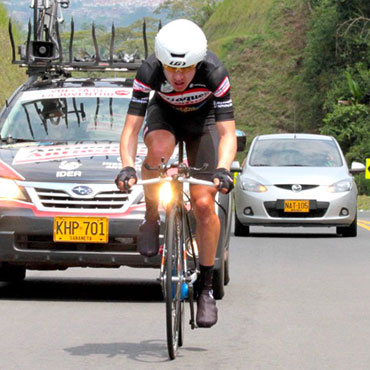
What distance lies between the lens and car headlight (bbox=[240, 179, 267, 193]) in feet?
66.9

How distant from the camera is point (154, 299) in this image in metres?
11.3

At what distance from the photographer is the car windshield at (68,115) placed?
1217 cm

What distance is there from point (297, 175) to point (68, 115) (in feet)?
27.7

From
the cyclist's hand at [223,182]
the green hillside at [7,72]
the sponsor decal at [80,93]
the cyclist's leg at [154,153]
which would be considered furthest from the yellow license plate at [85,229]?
the green hillside at [7,72]

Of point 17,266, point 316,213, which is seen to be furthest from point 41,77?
point 316,213

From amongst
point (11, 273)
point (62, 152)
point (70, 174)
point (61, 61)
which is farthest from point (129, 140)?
point (61, 61)

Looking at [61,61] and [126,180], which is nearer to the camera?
[126,180]

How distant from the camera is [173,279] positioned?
7934mm

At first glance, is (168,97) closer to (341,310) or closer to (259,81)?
(341,310)

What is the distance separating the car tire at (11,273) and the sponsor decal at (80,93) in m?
1.62

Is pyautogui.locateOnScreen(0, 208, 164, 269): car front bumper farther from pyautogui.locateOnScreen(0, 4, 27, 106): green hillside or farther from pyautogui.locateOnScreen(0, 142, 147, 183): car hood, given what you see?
pyautogui.locateOnScreen(0, 4, 27, 106): green hillside

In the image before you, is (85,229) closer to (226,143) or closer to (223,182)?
(226,143)

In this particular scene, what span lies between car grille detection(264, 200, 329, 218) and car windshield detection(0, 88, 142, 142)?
7.81m

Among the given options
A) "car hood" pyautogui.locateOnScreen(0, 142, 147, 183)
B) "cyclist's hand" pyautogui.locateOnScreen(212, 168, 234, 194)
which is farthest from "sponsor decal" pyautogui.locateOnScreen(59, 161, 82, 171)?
"cyclist's hand" pyautogui.locateOnScreen(212, 168, 234, 194)
